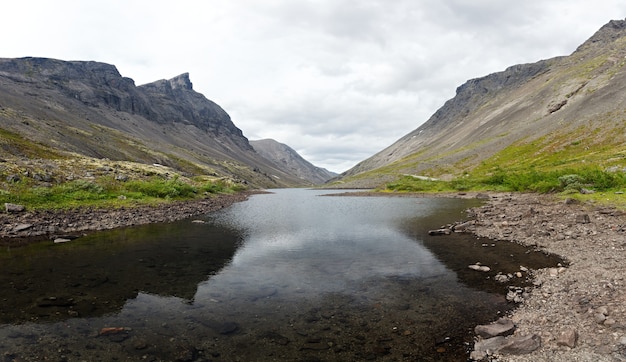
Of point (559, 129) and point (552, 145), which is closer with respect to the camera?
point (552, 145)

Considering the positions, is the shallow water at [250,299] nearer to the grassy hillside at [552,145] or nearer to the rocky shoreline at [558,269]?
the rocky shoreline at [558,269]

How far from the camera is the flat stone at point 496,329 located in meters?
12.4

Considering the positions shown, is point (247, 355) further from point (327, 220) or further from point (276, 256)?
point (327, 220)

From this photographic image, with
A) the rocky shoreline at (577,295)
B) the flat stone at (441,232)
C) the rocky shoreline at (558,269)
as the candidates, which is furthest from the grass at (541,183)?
the flat stone at (441,232)

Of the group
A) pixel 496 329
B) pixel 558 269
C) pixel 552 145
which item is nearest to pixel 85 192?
pixel 496 329

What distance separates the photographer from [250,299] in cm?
1719

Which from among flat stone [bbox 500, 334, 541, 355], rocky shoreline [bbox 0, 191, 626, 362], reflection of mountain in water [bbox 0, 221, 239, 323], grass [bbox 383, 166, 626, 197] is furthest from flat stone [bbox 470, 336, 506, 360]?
grass [bbox 383, 166, 626, 197]

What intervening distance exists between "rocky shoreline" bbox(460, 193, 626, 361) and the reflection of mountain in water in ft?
52.1

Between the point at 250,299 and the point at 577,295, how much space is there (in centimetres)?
1525

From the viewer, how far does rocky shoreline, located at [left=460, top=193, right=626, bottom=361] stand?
35.3 feet

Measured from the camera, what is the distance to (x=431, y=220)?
43062 millimetres

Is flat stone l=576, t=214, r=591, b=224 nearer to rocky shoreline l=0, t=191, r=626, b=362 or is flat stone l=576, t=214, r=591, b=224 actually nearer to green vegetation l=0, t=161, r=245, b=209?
rocky shoreline l=0, t=191, r=626, b=362

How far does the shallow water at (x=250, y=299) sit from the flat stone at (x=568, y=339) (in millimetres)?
2845

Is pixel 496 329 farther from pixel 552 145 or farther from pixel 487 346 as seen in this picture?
pixel 552 145
